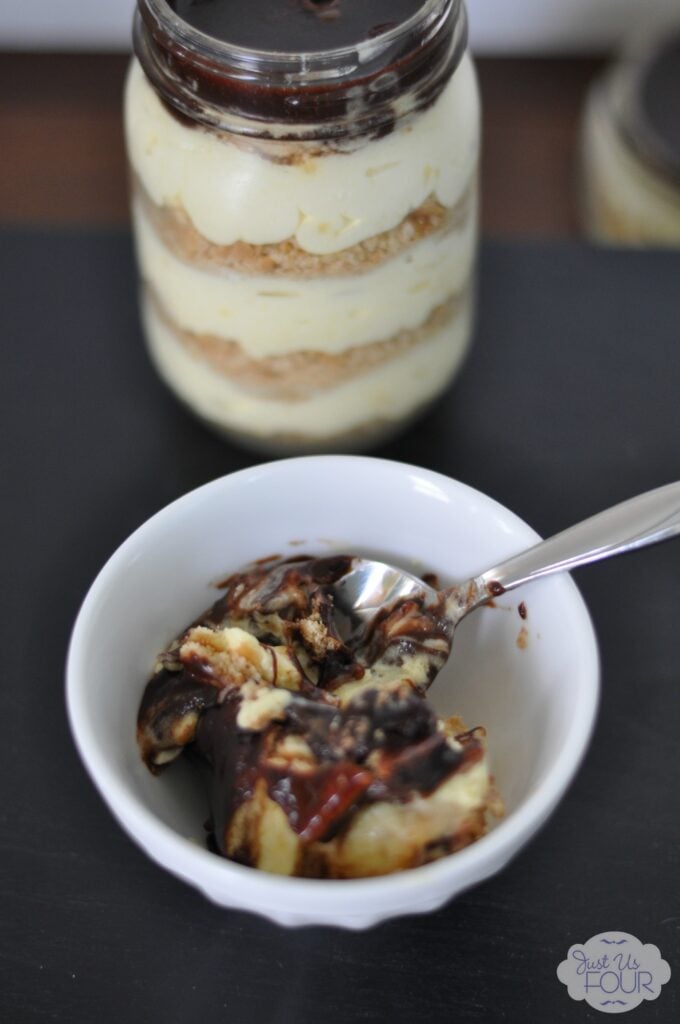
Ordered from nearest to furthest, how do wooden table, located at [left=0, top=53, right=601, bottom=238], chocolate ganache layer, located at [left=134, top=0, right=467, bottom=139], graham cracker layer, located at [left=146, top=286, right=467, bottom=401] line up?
1. chocolate ganache layer, located at [left=134, top=0, right=467, bottom=139]
2. graham cracker layer, located at [left=146, top=286, right=467, bottom=401]
3. wooden table, located at [left=0, top=53, right=601, bottom=238]

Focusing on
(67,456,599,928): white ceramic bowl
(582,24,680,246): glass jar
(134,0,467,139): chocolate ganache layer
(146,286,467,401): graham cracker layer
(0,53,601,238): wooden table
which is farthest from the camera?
(0,53,601,238): wooden table

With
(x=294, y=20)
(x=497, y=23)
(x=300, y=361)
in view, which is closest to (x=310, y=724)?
(x=300, y=361)

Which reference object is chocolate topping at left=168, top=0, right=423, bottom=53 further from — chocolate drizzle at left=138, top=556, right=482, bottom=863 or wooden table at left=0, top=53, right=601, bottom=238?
wooden table at left=0, top=53, right=601, bottom=238

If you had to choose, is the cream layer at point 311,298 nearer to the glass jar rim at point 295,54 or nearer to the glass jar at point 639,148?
the glass jar rim at point 295,54

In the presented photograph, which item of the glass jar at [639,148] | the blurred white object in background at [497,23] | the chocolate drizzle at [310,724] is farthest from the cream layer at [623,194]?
the chocolate drizzle at [310,724]

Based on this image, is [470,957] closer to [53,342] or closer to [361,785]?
[361,785]

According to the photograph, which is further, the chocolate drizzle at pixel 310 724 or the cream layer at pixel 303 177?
the cream layer at pixel 303 177

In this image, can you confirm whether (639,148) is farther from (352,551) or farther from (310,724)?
(310,724)

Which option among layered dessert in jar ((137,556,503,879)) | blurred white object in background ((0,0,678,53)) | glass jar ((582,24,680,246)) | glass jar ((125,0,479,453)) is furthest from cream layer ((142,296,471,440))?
blurred white object in background ((0,0,678,53))
